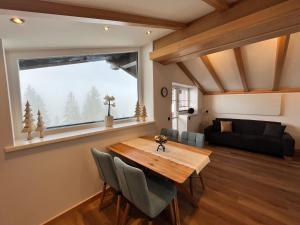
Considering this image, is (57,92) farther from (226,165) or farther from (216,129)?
(216,129)

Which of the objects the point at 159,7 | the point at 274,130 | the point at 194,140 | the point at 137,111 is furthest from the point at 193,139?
the point at 274,130

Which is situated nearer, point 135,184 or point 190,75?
point 135,184

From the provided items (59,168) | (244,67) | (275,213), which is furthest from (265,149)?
(59,168)

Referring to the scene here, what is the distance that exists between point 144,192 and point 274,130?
4.36m

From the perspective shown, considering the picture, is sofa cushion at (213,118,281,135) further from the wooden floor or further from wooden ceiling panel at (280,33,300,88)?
the wooden floor

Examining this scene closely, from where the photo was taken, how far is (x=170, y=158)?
1.89 metres

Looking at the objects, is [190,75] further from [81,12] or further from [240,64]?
[81,12]

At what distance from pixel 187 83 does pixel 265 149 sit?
2625 millimetres

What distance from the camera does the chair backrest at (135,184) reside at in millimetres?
1339

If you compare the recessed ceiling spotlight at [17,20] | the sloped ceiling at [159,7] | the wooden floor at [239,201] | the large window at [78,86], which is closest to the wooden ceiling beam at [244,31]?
the sloped ceiling at [159,7]

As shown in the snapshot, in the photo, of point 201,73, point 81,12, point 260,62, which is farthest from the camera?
point 201,73

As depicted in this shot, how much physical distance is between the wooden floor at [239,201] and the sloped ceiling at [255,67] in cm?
210

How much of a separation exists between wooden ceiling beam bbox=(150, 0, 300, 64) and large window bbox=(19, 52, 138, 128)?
3.03 ft

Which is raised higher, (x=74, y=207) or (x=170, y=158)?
(x=170, y=158)
